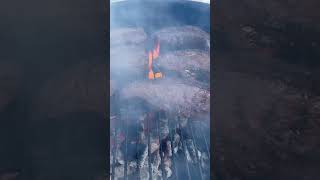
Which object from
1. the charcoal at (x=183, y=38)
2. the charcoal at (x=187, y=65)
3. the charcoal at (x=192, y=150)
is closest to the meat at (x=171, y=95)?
the charcoal at (x=187, y=65)

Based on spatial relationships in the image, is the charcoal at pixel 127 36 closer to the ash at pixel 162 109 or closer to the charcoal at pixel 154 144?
the ash at pixel 162 109

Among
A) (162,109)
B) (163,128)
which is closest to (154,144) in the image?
(163,128)

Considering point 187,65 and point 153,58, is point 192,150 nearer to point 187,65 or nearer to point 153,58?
point 187,65

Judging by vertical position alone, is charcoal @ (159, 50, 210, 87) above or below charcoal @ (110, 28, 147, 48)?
below

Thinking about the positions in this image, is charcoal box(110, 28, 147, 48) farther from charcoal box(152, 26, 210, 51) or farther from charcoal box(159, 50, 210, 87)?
charcoal box(159, 50, 210, 87)

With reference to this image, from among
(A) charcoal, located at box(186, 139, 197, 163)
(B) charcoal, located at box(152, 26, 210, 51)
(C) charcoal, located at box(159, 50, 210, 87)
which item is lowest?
(A) charcoal, located at box(186, 139, 197, 163)

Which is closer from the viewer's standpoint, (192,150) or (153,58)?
(192,150)

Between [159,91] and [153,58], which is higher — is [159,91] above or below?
below

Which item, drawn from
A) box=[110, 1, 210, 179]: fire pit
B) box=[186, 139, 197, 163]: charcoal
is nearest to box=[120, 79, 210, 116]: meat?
box=[110, 1, 210, 179]: fire pit
